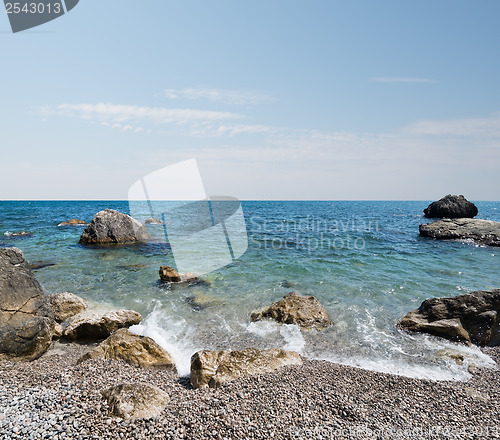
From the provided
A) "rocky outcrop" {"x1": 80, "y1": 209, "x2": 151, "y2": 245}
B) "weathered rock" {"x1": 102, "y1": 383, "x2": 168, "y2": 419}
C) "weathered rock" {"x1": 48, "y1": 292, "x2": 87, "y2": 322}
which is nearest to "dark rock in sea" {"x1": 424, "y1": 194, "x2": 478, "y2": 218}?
"rocky outcrop" {"x1": 80, "y1": 209, "x2": 151, "y2": 245}

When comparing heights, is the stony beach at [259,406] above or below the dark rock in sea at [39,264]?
below

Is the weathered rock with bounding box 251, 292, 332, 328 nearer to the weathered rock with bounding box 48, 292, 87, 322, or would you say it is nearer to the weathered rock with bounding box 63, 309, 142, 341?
the weathered rock with bounding box 63, 309, 142, 341

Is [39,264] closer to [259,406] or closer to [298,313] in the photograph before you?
[298,313]

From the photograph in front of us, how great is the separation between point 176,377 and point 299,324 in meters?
4.49

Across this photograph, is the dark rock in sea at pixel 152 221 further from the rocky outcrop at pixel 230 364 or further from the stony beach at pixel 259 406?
the rocky outcrop at pixel 230 364

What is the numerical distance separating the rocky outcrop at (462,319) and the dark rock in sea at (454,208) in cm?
3821

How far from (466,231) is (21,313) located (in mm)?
34485

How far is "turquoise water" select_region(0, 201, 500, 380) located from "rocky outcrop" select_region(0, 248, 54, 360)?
2646mm

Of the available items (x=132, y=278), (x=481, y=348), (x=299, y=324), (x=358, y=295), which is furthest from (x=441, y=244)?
(x=132, y=278)

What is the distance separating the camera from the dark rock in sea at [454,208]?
40219 mm

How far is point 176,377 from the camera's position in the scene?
6555 mm

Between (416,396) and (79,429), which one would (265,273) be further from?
(79,429)

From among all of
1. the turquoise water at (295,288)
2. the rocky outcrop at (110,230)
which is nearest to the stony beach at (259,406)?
the turquoise water at (295,288)

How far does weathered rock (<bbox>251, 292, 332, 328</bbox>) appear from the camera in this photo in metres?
9.65
